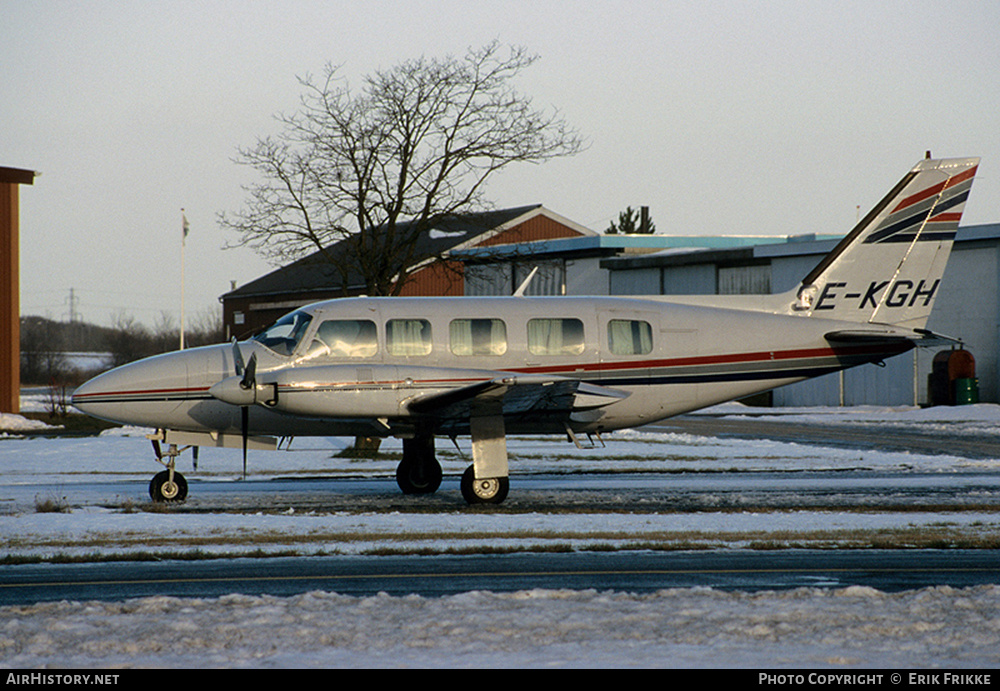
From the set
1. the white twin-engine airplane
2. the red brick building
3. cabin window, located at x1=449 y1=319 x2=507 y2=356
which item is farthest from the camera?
the red brick building

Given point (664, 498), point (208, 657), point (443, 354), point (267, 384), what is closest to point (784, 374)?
point (664, 498)

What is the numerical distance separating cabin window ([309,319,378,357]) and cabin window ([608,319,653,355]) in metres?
3.77

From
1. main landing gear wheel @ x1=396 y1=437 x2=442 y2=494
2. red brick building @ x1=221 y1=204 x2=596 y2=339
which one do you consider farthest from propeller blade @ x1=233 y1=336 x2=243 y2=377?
red brick building @ x1=221 y1=204 x2=596 y2=339

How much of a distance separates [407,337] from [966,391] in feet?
100

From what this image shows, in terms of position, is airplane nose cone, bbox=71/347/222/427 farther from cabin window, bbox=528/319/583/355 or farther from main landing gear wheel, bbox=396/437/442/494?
cabin window, bbox=528/319/583/355

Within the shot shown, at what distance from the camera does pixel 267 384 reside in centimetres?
1369

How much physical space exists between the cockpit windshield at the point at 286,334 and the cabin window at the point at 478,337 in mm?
2263

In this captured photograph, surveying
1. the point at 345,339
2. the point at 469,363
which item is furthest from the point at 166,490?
the point at 469,363

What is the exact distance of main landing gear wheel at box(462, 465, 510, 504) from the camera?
47.8 ft

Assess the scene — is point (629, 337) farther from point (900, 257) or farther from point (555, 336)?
point (900, 257)

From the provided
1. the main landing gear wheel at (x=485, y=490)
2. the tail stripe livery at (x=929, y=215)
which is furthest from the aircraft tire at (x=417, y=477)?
the tail stripe livery at (x=929, y=215)

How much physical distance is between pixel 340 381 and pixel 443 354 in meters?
1.88

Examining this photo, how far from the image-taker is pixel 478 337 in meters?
15.2
